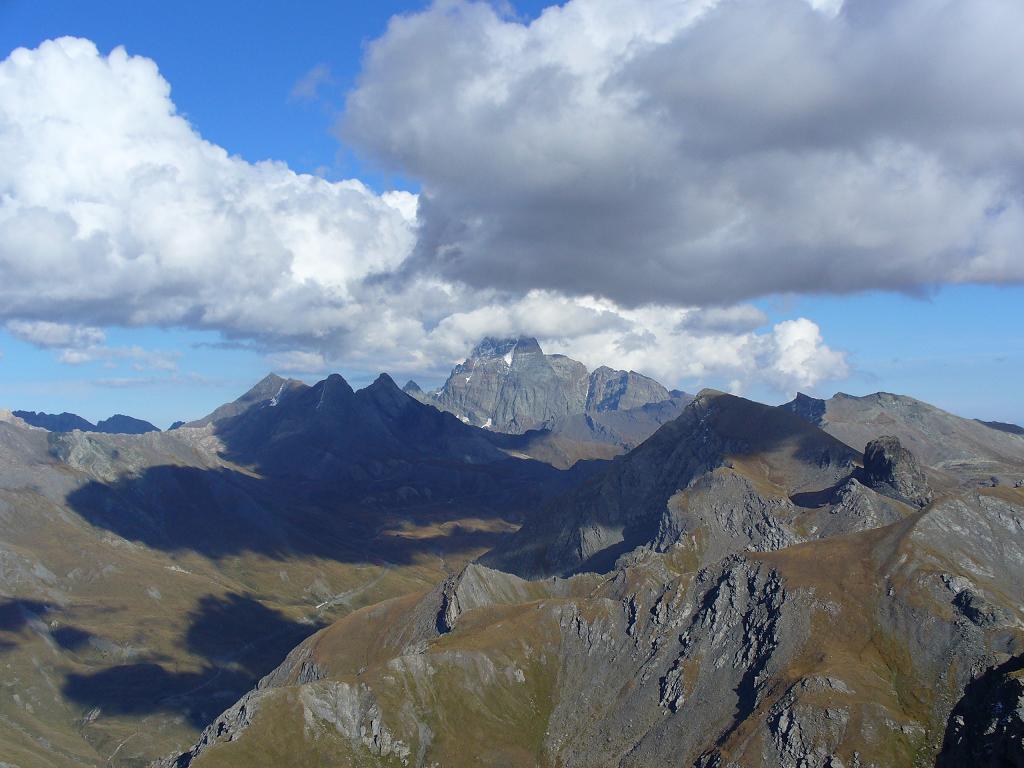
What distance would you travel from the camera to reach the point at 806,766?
199875 mm

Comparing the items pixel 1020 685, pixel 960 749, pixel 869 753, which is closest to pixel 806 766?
pixel 869 753

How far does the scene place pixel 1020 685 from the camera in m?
161

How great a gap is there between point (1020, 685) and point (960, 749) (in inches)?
1038

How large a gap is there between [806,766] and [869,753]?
1374cm

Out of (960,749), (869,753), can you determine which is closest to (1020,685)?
(960,749)

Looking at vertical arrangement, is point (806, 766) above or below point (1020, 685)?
below

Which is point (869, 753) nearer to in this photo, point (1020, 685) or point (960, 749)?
point (960, 749)

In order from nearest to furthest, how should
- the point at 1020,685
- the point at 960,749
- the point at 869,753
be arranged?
the point at 1020,685 → the point at 960,749 → the point at 869,753

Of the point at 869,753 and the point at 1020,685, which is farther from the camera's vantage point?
the point at 869,753

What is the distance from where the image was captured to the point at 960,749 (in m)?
179

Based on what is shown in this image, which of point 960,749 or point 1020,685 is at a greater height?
point 1020,685

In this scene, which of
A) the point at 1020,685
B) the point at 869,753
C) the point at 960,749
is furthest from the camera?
the point at 869,753

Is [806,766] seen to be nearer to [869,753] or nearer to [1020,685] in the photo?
[869,753]

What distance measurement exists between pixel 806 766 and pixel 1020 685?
2208 inches
